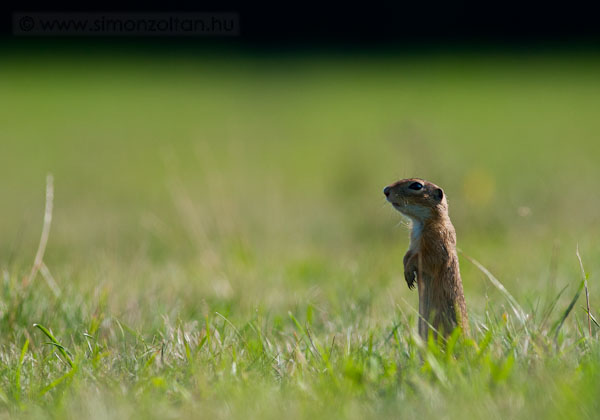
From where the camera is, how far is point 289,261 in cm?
584

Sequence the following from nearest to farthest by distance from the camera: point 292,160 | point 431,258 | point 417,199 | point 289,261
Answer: point 431,258 → point 417,199 → point 289,261 → point 292,160

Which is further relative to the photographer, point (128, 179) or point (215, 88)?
point (215, 88)

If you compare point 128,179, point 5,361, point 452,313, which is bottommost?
point 128,179

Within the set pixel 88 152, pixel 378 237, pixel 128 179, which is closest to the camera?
pixel 378 237

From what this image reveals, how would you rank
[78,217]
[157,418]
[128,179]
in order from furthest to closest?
[128,179] < [78,217] < [157,418]

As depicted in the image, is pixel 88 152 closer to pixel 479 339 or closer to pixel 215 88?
pixel 215 88

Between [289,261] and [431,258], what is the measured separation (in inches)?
110

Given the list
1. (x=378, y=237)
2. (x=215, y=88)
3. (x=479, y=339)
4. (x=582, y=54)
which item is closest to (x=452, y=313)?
(x=479, y=339)

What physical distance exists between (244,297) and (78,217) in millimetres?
4650

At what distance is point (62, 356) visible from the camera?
3.14 m

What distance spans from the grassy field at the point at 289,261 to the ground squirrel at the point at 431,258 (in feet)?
0.38

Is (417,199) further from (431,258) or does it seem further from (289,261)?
(289,261)

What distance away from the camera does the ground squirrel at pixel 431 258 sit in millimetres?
2998

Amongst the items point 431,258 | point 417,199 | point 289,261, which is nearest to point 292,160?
point 289,261
